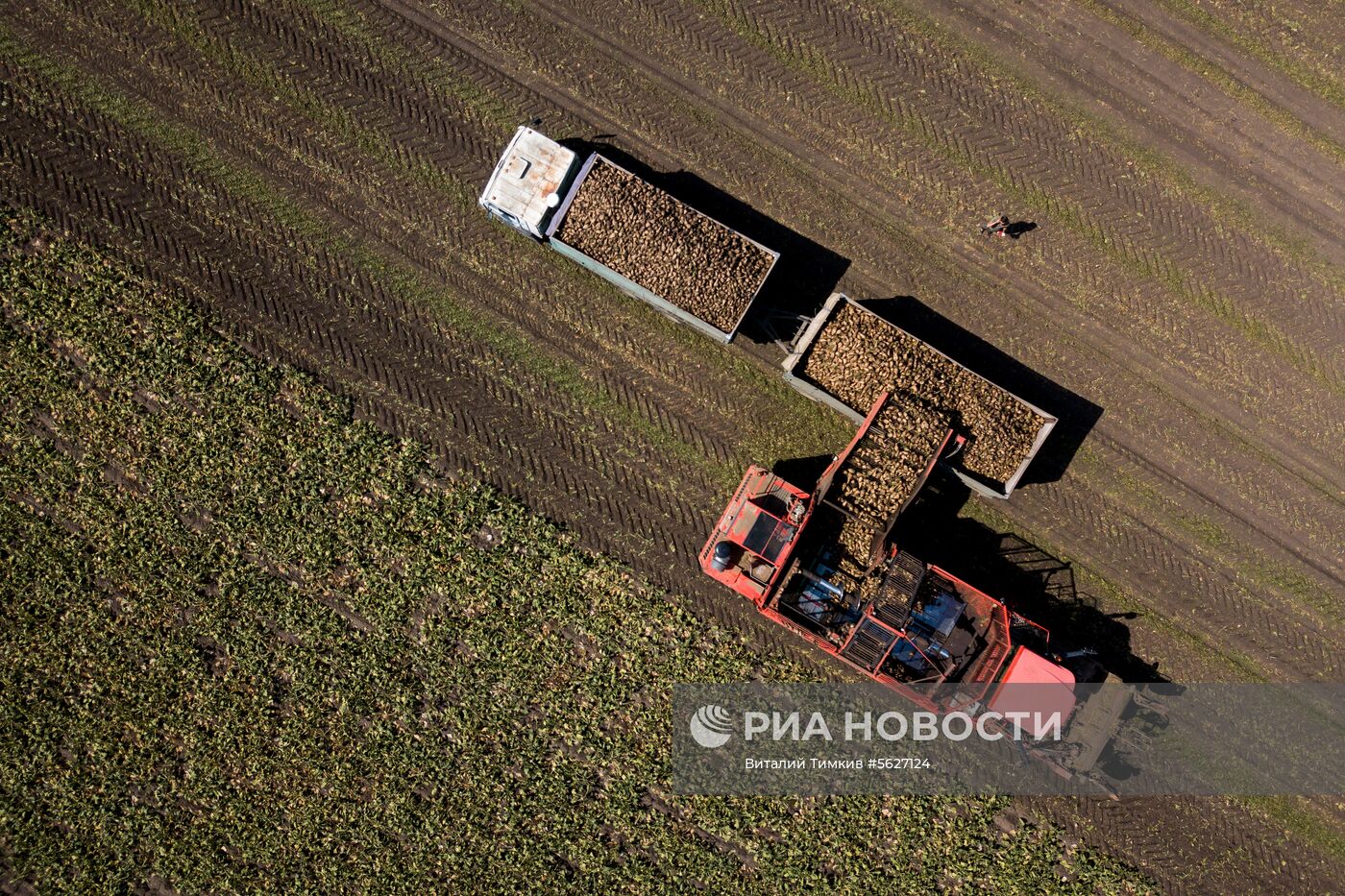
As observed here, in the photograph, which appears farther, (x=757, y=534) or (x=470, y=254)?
(x=470, y=254)

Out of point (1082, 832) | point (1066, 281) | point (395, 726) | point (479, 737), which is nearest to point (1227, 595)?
point (1082, 832)

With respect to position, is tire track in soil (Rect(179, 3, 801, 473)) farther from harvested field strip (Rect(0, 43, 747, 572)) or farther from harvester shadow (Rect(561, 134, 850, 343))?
harvester shadow (Rect(561, 134, 850, 343))

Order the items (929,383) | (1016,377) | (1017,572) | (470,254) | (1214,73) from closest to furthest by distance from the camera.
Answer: (929,383), (1017,572), (1016,377), (470,254), (1214,73)

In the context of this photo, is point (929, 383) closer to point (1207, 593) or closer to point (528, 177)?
point (1207, 593)

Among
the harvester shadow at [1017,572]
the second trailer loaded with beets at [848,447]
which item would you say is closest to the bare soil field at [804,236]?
→ the harvester shadow at [1017,572]

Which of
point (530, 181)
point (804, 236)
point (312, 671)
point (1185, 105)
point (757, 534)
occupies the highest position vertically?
point (1185, 105)

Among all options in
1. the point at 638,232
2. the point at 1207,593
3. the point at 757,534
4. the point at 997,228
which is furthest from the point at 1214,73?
the point at 757,534

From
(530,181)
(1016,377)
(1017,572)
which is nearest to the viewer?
(530,181)
